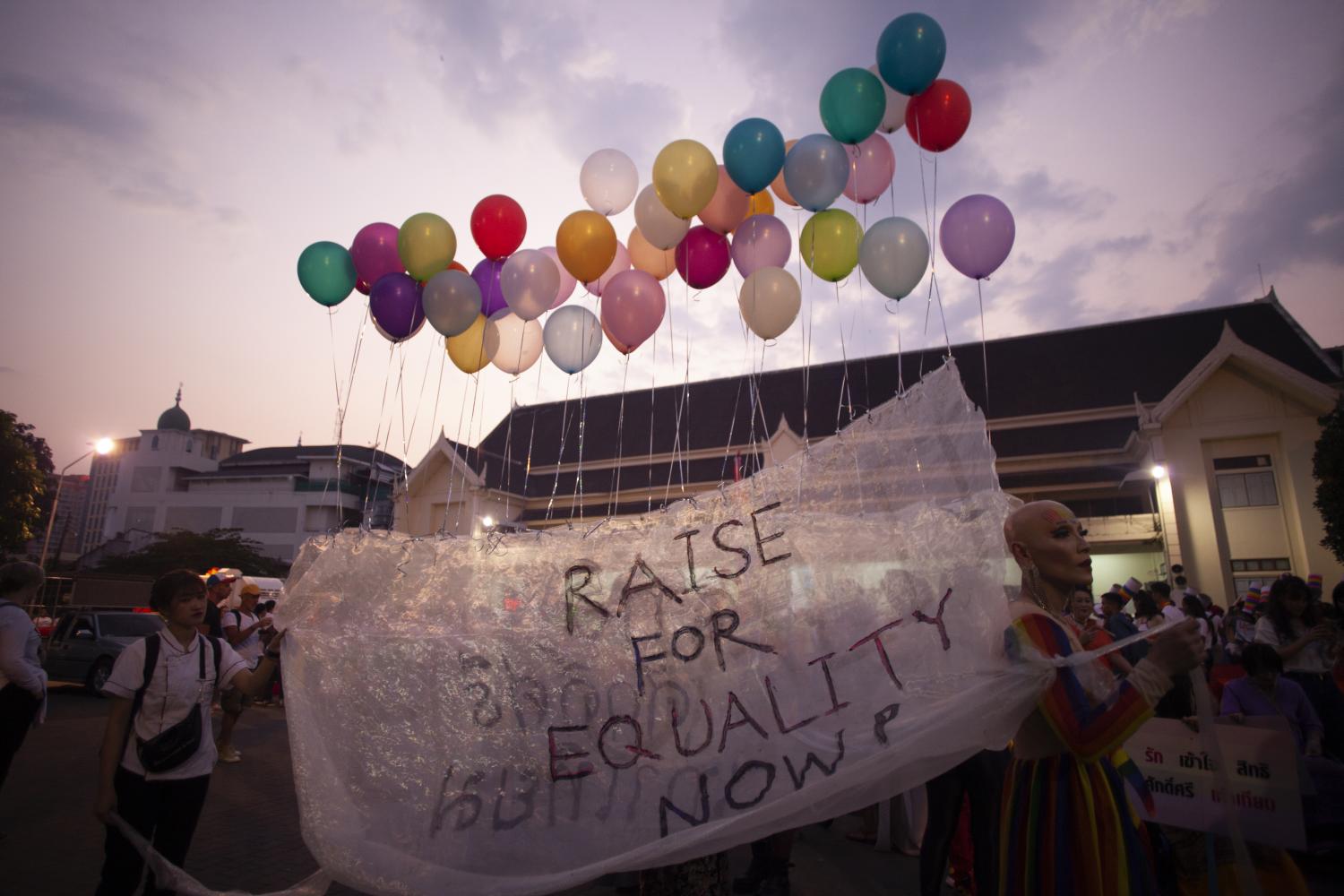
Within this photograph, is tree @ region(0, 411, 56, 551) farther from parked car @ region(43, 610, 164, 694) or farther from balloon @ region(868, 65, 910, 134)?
balloon @ region(868, 65, 910, 134)

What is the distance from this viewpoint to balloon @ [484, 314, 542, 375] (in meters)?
8.73

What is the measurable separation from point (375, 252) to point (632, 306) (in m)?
2.96

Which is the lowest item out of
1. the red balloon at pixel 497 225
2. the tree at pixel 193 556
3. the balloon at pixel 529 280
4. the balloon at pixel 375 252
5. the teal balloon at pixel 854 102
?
the tree at pixel 193 556

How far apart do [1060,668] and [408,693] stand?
271 centimetres

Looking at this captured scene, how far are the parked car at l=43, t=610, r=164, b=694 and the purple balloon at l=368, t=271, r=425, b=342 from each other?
9837 mm

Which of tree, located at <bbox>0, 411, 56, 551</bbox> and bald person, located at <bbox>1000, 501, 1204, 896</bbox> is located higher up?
tree, located at <bbox>0, 411, 56, 551</bbox>

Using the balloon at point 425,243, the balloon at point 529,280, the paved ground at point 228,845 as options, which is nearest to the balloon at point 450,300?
the balloon at point 425,243

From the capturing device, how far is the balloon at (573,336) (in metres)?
8.17

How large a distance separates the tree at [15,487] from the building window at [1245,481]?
41.4 m

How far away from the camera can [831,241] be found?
7258 millimetres

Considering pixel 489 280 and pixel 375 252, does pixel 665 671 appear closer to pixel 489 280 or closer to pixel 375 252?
pixel 489 280

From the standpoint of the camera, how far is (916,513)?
2.95m

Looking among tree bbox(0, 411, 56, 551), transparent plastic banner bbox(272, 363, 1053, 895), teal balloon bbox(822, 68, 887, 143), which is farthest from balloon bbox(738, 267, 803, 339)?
tree bbox(0, 411, 56, 551)

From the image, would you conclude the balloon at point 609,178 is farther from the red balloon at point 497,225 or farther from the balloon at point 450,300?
the balloon at point 450,300
